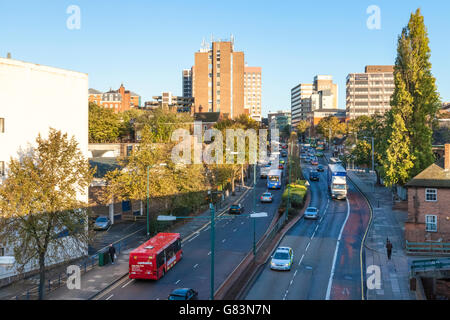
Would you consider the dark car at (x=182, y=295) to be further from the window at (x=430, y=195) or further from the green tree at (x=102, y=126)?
the green tree at (x=102, y=126)

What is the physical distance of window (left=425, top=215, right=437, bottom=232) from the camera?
40.2 meters

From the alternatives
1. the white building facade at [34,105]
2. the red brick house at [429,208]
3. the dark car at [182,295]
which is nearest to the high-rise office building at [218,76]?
the white building facade at [34,105]

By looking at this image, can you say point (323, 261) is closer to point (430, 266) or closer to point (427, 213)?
point (430, 266)

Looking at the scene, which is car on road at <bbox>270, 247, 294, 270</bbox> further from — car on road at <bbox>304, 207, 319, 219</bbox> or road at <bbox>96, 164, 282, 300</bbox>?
car on road at <bbox>304, 207, 319, 219</bbox>

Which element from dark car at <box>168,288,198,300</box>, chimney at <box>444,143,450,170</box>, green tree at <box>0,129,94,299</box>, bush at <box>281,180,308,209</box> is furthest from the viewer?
bush at <box>281,180,308,209</box>

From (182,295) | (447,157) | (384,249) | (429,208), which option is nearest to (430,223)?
(429,208)

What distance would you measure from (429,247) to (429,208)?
12.8 ft

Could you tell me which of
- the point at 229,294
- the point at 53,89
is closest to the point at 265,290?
the point at 229,294

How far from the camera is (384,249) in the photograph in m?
39.8

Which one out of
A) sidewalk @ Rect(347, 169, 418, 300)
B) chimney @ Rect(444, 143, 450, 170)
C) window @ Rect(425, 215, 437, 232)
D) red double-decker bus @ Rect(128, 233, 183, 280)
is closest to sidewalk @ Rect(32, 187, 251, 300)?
red double-decker bus @ Rect(128, 233, 183, 280)

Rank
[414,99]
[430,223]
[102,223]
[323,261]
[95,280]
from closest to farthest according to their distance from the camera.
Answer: [95,280] < [323,261] < [430,223] < [102,223] < [414,99]

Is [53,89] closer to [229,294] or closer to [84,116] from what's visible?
[84,116]

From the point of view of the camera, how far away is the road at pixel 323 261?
2899cm

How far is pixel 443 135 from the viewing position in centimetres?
8969
